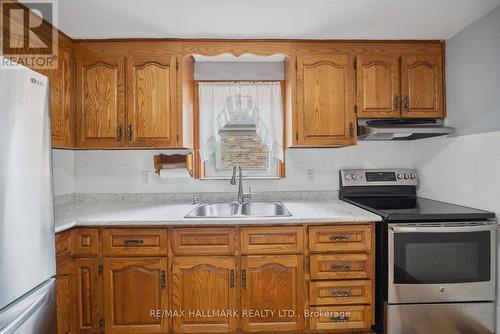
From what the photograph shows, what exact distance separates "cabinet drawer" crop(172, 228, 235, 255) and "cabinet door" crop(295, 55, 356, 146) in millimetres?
914

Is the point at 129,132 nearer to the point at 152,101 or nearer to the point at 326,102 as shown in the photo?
the point at 152,101

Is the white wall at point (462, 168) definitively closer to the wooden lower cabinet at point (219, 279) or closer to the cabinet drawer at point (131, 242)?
the wooden lower cabinet at point (219, 279)

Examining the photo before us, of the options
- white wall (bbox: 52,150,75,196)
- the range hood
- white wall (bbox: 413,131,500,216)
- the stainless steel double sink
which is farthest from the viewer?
the stainless steel double sink

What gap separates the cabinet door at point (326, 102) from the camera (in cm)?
215

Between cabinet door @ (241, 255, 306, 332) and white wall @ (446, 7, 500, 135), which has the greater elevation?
white wall @ (446, 7, 500, 135)

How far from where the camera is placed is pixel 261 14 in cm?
179

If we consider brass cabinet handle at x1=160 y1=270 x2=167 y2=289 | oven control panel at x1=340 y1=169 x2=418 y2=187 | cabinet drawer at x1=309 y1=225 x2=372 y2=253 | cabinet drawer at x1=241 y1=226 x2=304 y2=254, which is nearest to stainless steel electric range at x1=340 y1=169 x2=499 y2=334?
cabinet drawer at x1=309 y1=225 x2=372 y2=253

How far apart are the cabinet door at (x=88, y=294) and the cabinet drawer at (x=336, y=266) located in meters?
1.39

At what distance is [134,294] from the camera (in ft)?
5.95

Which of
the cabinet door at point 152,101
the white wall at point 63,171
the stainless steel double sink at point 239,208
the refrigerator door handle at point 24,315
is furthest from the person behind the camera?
the stainless steel double sink at point 239,208

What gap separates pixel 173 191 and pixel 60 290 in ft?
3.39

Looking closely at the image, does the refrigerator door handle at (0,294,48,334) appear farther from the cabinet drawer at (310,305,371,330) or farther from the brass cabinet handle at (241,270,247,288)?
the cabinet drawer at (310,305,371,330)

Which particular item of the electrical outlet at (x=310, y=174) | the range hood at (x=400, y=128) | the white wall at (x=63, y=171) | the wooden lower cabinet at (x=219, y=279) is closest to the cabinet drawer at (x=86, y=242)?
the wooden lower cabinet at (x=219, y=279)

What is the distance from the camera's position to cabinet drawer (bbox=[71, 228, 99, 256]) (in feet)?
5.92
